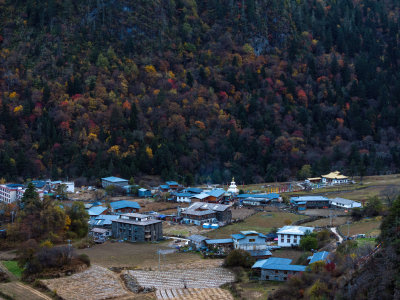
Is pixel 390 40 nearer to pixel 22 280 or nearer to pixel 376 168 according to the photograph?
pixel 376 168

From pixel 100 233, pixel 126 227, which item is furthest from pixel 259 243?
pixel 100 233

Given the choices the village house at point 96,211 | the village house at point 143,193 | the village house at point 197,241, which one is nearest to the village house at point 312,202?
the village house at point 197,241

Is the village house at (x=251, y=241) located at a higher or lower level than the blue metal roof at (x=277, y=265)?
higher

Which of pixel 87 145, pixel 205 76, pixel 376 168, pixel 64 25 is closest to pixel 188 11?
pixel 205 76

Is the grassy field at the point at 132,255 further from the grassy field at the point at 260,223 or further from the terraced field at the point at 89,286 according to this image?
the grassy field at the point at 260,223

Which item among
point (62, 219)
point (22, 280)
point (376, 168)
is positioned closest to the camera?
point (22, 280)

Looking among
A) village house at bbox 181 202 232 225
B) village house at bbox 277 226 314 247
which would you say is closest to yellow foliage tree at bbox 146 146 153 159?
village house at bbox 181 202 232 225

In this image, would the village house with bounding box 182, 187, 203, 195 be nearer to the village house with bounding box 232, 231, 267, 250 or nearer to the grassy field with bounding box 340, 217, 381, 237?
the grassy field with bounding box 340, 217, 381, 237
